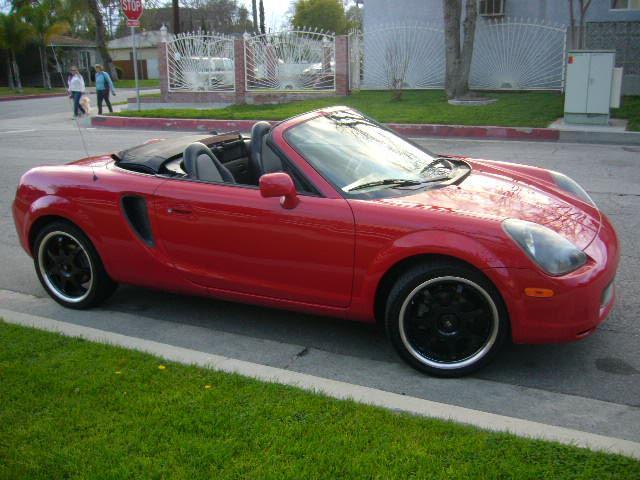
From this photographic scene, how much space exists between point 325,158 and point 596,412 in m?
2.09

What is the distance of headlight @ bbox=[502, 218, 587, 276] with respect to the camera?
3584 millimetres

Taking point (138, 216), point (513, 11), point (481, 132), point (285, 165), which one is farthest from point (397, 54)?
point (285, 165)

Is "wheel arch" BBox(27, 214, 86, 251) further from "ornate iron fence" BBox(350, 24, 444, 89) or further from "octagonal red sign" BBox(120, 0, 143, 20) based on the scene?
"ornate iron fence" BBox(350, 24, 444, 89)

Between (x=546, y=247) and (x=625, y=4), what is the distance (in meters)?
20.6

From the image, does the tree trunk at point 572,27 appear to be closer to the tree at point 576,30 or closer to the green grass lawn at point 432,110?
the tree at point 576,30

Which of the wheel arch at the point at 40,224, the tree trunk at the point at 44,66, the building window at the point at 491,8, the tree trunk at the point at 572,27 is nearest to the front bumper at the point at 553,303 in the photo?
the wheel arch at the point at 40,224

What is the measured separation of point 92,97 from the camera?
33.8 m

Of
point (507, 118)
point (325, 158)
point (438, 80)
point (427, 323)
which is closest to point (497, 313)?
point (427, 323)

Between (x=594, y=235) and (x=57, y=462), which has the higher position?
(x=594, y=235)

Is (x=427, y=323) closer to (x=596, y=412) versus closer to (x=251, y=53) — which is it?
(x=596, y=412)

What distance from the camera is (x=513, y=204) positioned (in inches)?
159

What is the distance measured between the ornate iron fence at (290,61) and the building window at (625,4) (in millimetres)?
8656

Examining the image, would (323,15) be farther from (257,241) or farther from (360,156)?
(257,241)

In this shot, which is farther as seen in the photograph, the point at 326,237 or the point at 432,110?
the point at 432,110
